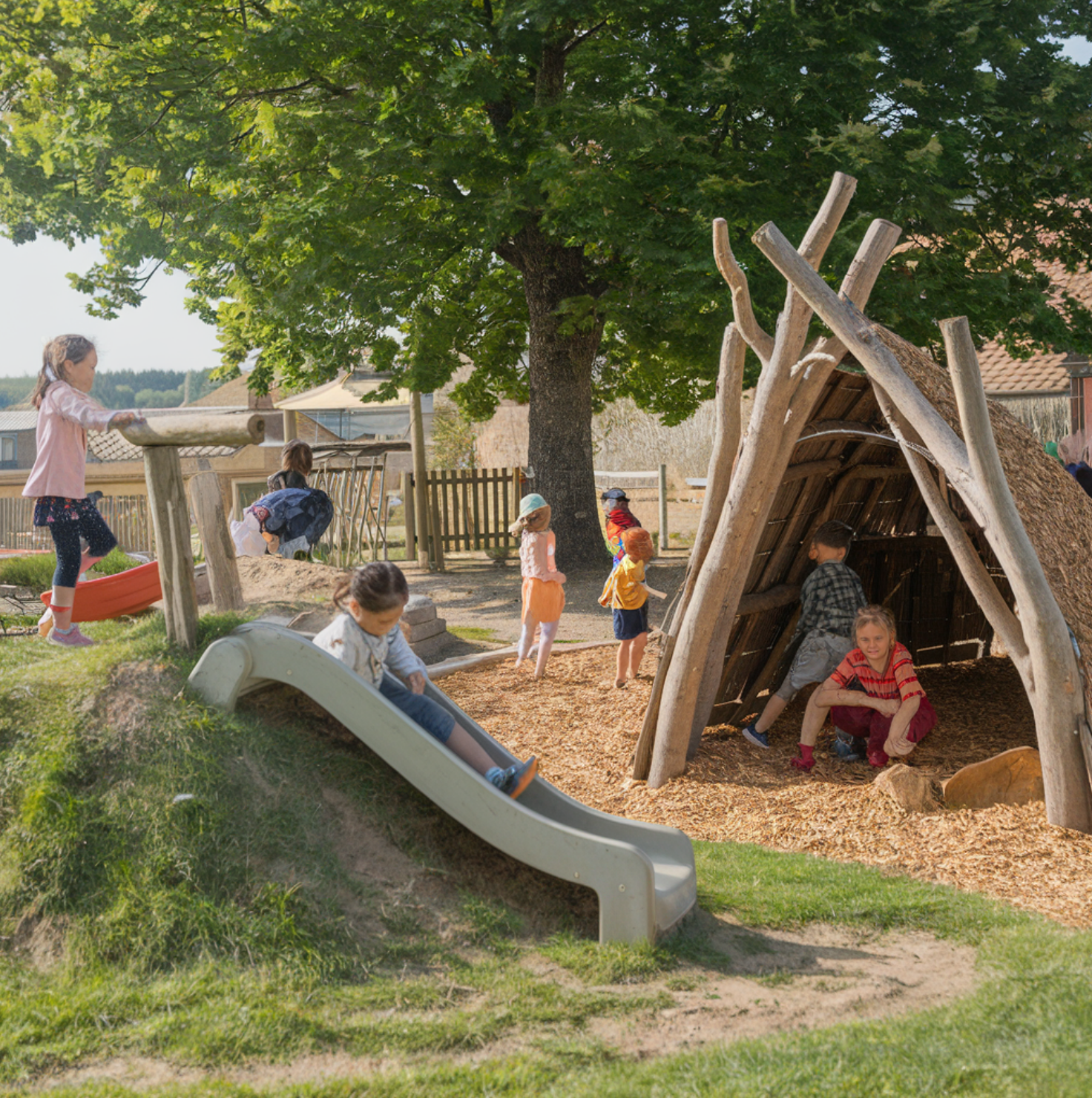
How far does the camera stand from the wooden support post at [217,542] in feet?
15.4

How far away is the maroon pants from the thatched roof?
2.97 feet

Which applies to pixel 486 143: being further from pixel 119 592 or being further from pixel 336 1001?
pixel 336 1001

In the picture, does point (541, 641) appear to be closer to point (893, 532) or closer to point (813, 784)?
point (893, 532)

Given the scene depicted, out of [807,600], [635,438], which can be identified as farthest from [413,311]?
[635,438]

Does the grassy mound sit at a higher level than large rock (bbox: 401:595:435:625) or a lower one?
higher

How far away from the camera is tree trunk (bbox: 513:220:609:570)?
1507cm

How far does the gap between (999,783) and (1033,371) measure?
762 inches

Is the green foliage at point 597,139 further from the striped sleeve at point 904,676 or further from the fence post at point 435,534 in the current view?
the striped sleeve at point 904,676

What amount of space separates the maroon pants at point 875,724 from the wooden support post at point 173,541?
3877 millimetres

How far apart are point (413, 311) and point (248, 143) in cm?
289

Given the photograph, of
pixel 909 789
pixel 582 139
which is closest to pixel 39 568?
pixel 582 139

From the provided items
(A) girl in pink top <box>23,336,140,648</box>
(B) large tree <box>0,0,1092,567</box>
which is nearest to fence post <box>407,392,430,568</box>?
(B) large tree <box>0,0,1092,567</box>

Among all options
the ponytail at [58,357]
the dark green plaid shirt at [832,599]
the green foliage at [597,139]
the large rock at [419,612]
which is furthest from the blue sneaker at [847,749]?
the green foliage at [597,139]

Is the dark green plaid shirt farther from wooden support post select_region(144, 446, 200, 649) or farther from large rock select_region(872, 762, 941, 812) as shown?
wooden support post select_region(144, 446, 200, 649)
